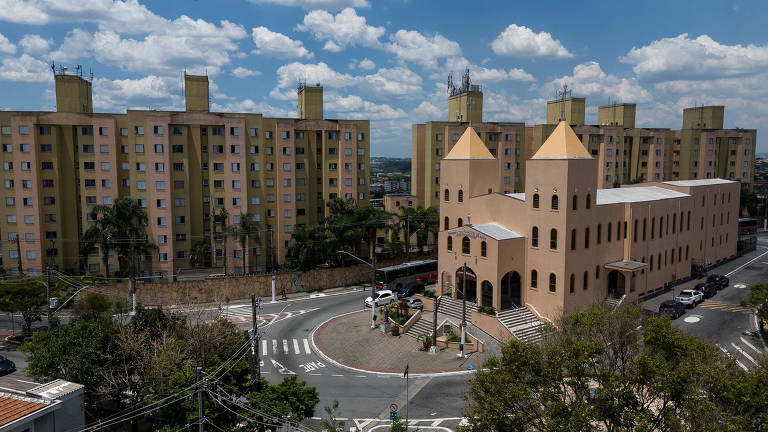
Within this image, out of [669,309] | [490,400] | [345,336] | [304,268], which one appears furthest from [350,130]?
[490,400]

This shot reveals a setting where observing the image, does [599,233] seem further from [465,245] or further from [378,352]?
[378,352]

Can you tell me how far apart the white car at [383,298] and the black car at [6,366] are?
31.5 meters

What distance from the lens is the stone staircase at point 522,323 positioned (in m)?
45.2

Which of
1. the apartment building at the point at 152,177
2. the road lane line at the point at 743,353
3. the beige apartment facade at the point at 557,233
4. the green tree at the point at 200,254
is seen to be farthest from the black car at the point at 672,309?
the green tree at the point at 200,254

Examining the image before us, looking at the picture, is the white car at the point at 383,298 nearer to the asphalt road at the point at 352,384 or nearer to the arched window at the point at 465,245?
the asphalt road at the point at 352,384

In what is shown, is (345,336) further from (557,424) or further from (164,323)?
(557,424)

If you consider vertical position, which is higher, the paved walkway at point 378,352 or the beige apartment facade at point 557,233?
the beige apartment facade at point 557,233

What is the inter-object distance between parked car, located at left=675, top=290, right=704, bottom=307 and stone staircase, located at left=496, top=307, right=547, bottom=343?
16077 mm

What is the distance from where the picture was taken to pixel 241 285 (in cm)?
6288

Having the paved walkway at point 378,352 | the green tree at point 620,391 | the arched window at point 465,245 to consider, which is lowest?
the paved walkway at point 378,352

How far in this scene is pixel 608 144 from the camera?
9762 cm

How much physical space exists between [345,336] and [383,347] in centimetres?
456

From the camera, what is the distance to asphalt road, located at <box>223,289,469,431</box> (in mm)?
33559

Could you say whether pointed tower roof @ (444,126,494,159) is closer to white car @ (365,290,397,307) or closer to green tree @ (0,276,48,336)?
white car @ (365,290,397,307)
